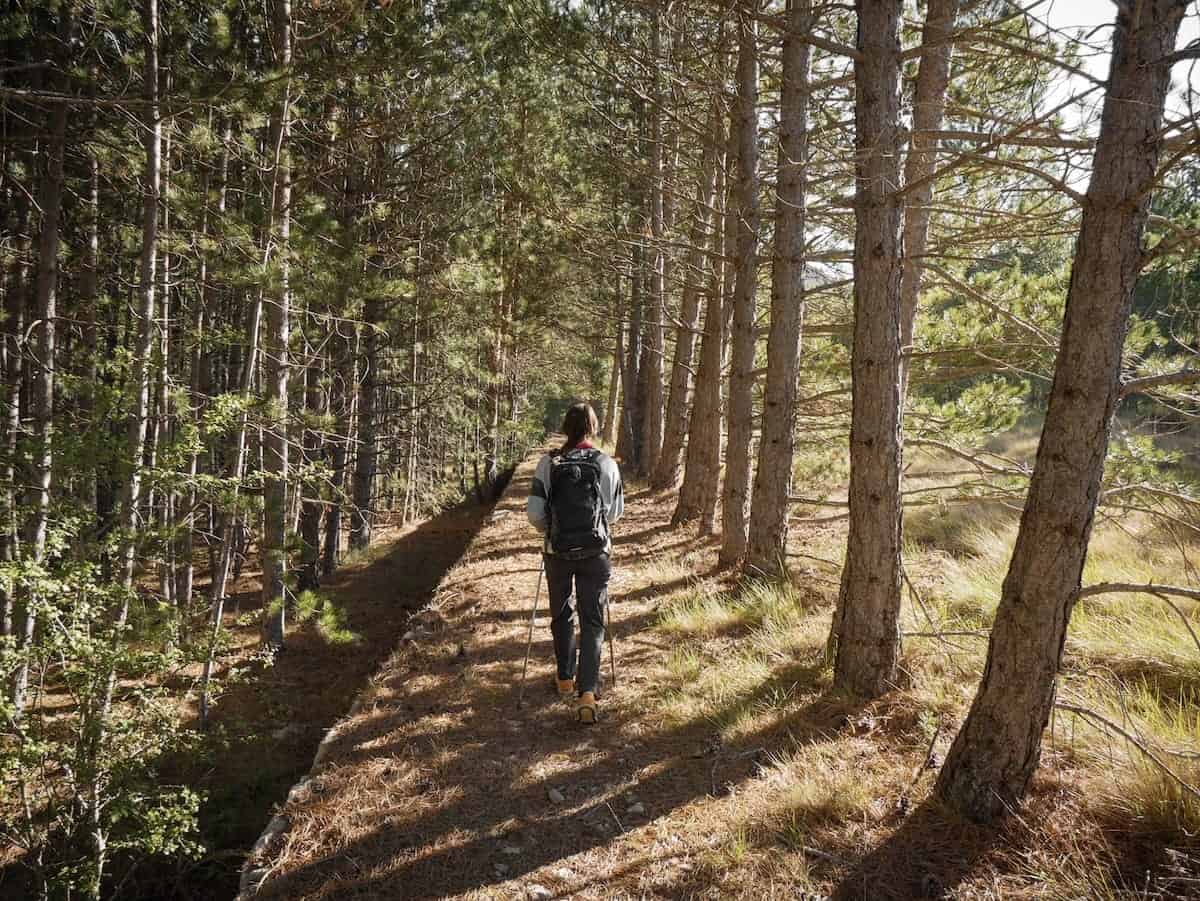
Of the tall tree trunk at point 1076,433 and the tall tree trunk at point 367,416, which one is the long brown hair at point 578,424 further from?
the tall tree trunk at point 367,416

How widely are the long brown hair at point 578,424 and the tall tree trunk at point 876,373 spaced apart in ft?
5.87

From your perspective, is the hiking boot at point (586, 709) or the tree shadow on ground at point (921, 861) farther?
the hiking boot at point (586, 709)

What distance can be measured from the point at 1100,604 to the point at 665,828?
11.7 ft

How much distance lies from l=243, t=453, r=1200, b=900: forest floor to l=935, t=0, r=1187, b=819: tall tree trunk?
0.29m

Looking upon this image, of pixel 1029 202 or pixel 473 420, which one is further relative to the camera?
pixel 473 420

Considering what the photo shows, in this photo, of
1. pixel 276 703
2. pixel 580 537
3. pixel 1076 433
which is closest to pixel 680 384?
pixel 580 537

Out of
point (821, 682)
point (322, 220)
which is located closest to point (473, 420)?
point (322, 220)

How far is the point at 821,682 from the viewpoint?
4.31 metres

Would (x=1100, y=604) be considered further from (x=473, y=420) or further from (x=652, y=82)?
(x=473, y=420)

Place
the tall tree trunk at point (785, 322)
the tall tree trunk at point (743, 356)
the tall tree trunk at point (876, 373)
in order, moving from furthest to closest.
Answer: the tall tree trunk at point (743, 356), the tall tree trunk at point (785, 322), the tall tree trunk at point (876, 373)

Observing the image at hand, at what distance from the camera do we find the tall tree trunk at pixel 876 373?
12.1ft

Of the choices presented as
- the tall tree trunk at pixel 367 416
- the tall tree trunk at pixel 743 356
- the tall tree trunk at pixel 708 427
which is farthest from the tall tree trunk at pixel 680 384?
the tall tree trunk at pixel 367 416

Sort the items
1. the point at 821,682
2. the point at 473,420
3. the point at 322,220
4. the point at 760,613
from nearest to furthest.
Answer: the point at 821,682 < the point at 760,613 < the point at 322,220 < the point at 473,420

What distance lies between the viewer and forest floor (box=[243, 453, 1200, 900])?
2662 millimetres
